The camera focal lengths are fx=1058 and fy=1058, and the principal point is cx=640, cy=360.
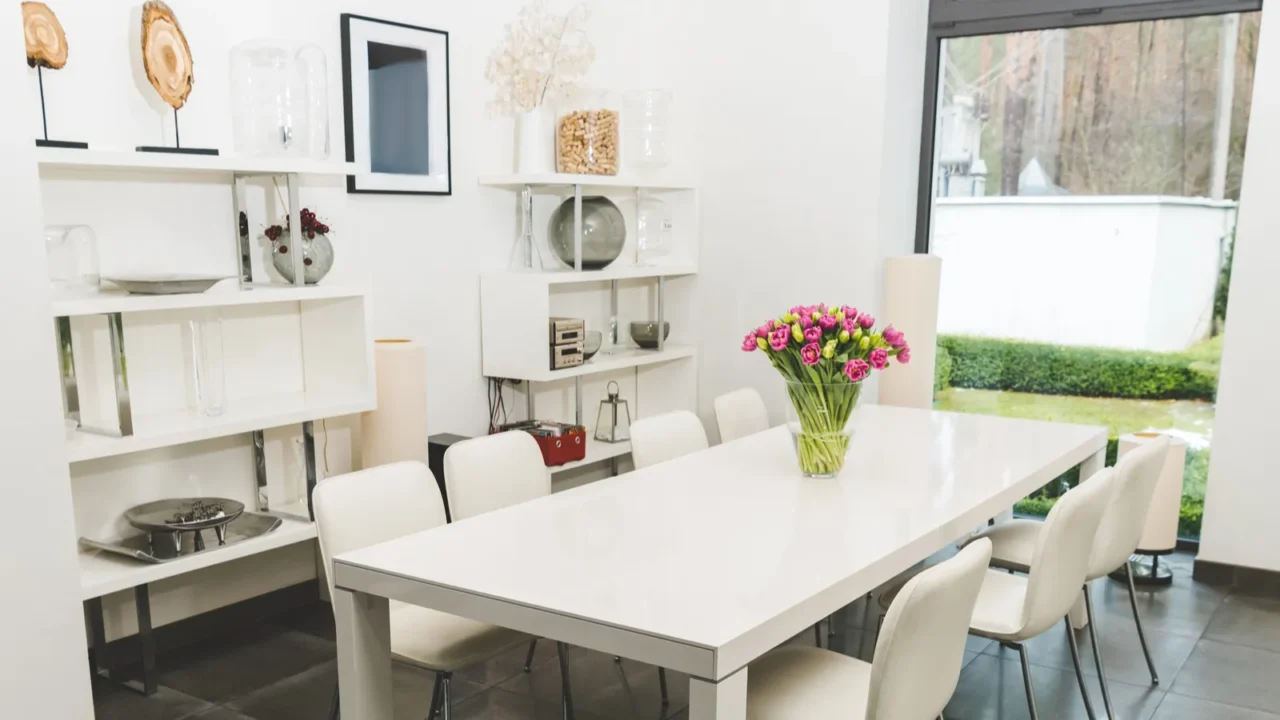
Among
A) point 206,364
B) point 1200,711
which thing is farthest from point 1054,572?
point 206,364

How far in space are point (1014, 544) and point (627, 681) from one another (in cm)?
127

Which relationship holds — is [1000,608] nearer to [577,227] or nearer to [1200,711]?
[1200,711]

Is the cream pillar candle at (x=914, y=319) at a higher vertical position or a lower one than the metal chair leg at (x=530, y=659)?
higher

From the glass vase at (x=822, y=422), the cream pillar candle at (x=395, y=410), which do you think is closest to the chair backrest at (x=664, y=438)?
the glass vase at (x=822, y=422)

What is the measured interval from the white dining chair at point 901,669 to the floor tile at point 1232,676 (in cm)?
154

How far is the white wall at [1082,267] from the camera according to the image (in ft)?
14.8

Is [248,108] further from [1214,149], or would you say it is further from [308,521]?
[1214,149]

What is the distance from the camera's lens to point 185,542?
10.1ft

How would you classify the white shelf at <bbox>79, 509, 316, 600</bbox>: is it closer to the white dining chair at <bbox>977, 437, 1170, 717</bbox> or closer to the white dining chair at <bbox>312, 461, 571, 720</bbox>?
the white dining chair at <bbox>312, 461, 571, 720</bbox>

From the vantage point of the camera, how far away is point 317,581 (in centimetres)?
384

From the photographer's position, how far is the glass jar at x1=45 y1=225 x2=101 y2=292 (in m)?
2.89

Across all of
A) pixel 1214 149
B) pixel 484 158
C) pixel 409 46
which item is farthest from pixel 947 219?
pixel 409 46

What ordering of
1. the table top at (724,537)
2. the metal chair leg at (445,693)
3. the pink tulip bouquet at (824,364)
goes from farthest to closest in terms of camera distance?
the pink tulip bouquet at (824,364), the metal chair leg at (445,693), the table top at (724,537)

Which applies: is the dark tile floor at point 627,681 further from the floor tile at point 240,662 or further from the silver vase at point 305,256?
the silver vase at point 305,256
